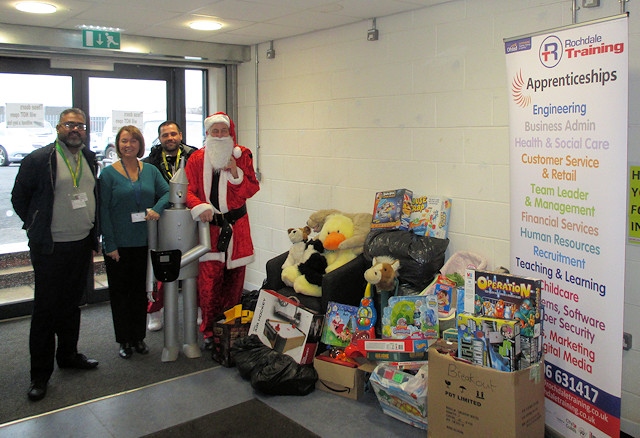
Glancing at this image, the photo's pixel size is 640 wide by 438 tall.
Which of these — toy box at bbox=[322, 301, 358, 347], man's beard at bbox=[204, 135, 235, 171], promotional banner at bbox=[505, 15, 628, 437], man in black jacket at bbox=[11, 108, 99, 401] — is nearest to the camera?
promotional banner at bbox=[505, 15, 628, 437]

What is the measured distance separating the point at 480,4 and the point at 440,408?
2160 mm

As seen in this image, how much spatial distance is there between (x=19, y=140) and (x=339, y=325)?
292 cm

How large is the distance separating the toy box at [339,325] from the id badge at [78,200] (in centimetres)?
152

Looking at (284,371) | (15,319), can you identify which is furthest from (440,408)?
(15,319)

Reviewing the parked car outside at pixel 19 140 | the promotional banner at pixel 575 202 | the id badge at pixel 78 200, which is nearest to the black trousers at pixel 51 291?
the id badge at pixel 78 200

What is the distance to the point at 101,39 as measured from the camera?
4602 millimetres

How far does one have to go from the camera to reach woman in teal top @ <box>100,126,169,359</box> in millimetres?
3748

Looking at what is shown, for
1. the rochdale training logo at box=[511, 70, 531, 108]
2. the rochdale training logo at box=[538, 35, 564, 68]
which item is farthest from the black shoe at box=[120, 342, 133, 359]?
the rochdale training logo at box=[538, 35, 564, 68]

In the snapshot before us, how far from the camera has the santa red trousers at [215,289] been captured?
4152 mm

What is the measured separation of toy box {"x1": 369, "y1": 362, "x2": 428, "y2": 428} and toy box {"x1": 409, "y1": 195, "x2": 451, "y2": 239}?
2.84 ft

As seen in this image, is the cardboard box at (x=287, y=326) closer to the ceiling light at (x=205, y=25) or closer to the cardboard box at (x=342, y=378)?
the cardboard box at (x=342, y=378)

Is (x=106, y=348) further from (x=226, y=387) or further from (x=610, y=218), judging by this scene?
(x=610, y=218)

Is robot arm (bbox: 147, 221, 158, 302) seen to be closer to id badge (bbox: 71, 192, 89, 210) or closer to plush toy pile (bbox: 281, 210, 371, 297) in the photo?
id badge (bbox: 71, 192, 89, 210)

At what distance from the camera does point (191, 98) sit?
5645mm
